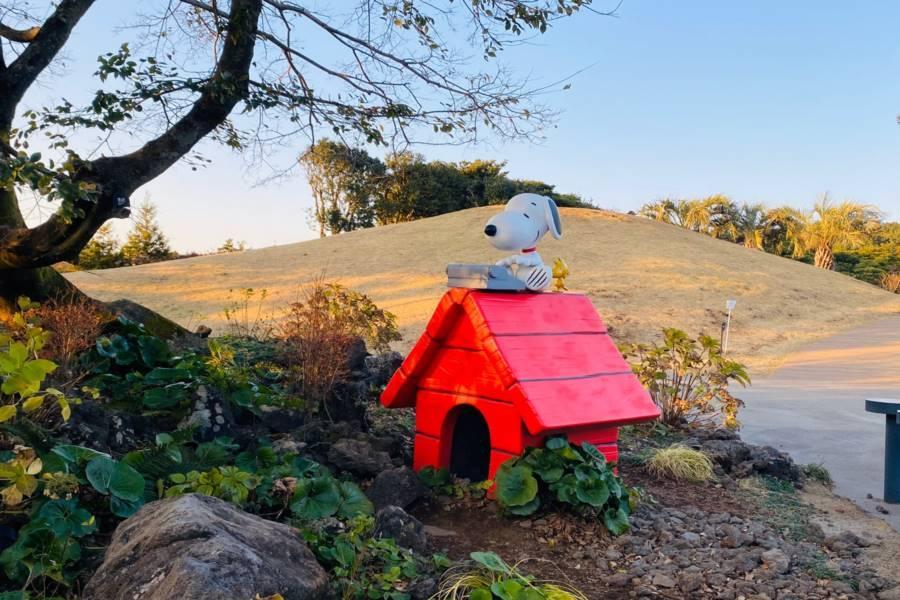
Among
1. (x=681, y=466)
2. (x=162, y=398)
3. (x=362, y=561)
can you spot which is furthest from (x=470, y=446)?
(x=362, y=561)

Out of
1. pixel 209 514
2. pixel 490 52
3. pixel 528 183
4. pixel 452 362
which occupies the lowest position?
pixel 209 514

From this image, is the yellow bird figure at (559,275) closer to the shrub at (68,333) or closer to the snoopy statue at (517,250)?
Result: the snoopy statue at (517,250)

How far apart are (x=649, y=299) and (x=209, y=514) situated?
66.4ft

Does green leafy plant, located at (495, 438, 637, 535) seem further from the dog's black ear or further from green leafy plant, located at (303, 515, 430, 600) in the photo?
the dog's black ear

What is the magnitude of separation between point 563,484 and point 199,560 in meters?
2.17

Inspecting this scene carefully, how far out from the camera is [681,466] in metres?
4.96

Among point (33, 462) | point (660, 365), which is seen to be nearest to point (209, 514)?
point (33, 462)

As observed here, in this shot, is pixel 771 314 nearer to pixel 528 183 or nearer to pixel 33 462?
pixel 528 183

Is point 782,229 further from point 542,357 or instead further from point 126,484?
point 126,484

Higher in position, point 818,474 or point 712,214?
point 712,214

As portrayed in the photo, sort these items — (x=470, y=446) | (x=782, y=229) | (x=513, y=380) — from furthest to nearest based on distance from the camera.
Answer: (x=782, y=229) → (x=470, y=446) → (x=513, y=380)

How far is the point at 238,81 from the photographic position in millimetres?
5715

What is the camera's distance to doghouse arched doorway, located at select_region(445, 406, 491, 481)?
15.5ft

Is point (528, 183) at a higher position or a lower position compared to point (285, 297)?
higher
